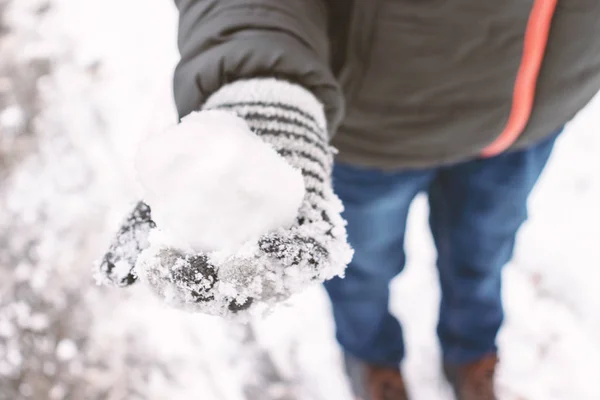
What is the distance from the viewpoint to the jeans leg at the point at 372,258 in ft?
2.18

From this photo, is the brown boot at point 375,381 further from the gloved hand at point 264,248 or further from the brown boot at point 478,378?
the gloved hand at point 264,248

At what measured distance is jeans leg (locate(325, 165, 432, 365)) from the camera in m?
0.66

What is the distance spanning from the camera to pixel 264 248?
0.98 ft

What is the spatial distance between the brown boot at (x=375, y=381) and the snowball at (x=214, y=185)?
746 millimetres

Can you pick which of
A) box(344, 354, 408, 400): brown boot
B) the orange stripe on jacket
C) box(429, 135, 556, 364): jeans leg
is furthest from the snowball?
box(344, 354, 408, 400): brown boot

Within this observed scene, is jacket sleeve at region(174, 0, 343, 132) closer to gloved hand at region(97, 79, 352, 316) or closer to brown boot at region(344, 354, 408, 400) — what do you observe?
gloved hand at region(97, 79, 352, 316)

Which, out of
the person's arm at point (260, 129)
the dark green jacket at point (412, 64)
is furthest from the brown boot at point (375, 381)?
the person's arm at point (260, 129)

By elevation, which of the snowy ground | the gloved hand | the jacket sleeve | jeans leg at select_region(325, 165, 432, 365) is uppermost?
the jacket sleeve

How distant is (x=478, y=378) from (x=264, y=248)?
0.81m

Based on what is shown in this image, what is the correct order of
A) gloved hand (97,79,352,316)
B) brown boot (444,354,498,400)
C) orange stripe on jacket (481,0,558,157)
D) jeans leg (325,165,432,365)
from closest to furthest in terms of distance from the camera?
gloved hand (97,79,352,316), orange stripe on jacket (481,0,558,157), jeans leg (325,165,432,365), brown boot (444,354,498,400)

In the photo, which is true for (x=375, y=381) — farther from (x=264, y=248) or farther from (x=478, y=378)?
(x=264, y=248)

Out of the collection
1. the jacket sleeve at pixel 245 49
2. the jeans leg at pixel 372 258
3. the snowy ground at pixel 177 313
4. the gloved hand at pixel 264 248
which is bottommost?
the snowy ground at pixel 177 313

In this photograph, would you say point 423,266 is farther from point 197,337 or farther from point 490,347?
point 197,337

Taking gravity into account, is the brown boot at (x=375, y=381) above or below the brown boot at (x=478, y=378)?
below
